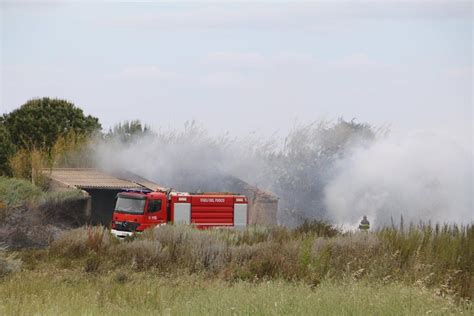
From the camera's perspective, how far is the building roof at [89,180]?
135 feet

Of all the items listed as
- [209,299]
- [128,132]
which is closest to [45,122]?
[128,132]

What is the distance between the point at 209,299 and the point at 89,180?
30715 mm

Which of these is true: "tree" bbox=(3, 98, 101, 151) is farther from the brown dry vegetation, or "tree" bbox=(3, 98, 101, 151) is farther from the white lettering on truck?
the brown dry vegetation

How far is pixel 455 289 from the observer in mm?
16625

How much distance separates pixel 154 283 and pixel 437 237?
20.9ft

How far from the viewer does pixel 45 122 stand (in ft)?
198

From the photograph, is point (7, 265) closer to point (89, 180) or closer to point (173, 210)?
point (173, 210)

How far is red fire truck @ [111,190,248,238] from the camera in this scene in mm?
32656

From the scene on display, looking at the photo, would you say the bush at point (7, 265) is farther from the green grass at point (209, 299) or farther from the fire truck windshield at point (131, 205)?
the fire truck windshield at point (131, 205)

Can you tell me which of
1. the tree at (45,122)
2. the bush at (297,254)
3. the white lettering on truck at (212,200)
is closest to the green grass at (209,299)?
the bush at (297,254)

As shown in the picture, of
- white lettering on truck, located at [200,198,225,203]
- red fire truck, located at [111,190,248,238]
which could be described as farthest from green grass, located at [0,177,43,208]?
white lettering on truck, located at [200,198,225,203]

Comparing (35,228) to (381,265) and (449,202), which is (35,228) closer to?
(381,265)

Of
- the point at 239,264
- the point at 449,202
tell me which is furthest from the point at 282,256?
the point at 449,202

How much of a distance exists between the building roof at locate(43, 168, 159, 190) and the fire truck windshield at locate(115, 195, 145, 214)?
716 cm
